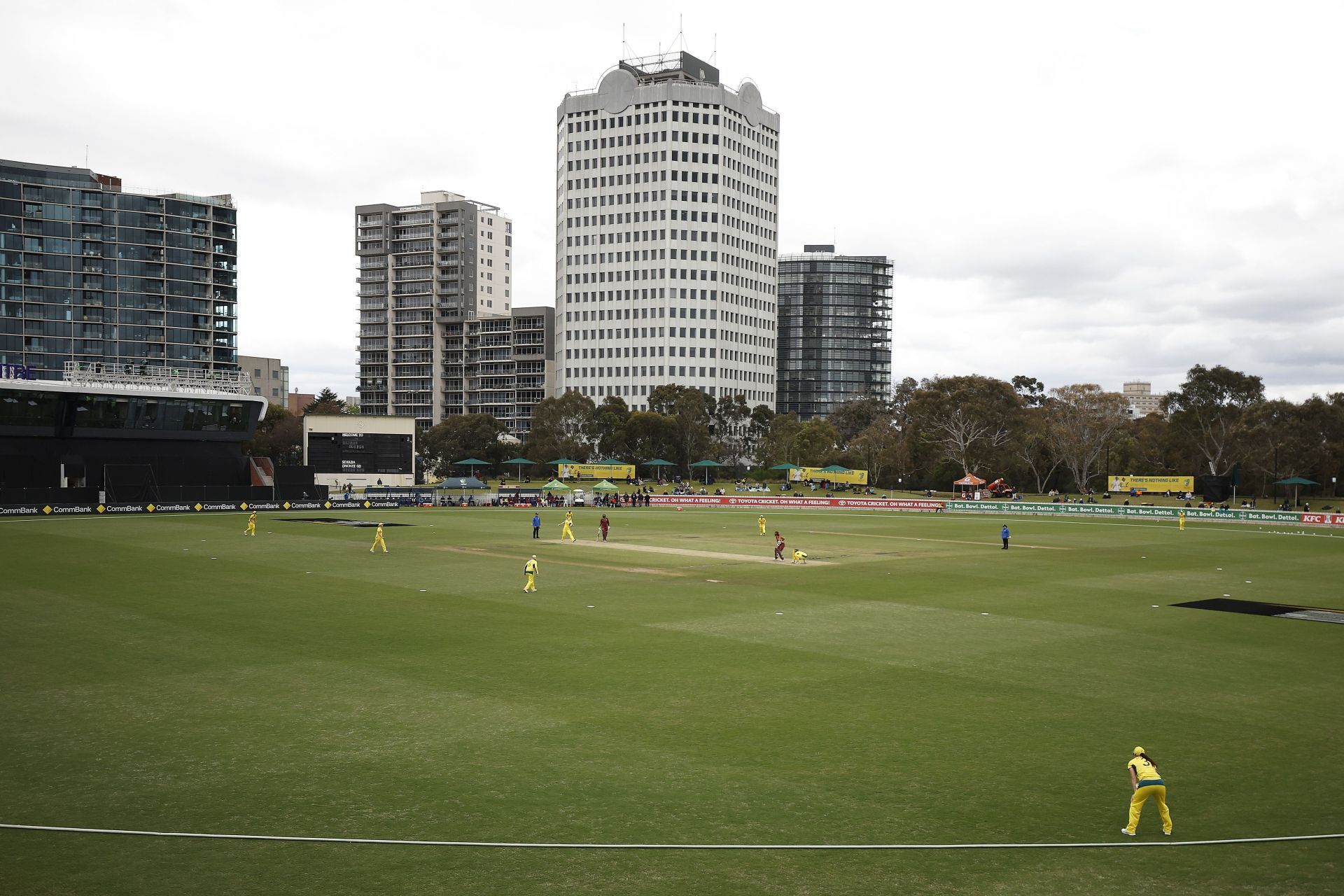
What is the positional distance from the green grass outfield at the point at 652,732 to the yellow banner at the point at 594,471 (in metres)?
81.0

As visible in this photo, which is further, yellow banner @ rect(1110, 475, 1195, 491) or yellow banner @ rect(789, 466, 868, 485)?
yellow banner @ rect(789, 466, 868, 485)

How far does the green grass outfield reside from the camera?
10766 mm

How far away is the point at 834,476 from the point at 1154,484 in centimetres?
3414

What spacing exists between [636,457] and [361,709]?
4708 inches

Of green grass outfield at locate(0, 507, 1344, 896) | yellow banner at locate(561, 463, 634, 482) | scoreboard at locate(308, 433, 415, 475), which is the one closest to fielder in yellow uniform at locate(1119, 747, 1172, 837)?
green grass outfield at locate(0, 507, 1344, 896)

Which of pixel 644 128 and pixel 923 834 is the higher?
pixel 644 128

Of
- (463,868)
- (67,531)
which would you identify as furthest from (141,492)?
(463,868)

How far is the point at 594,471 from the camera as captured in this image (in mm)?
116750

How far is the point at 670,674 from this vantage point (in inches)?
787

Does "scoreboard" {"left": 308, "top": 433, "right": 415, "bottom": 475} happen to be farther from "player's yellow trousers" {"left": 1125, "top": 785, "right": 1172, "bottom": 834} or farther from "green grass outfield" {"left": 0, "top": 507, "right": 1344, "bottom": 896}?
"player's yellow trousers" {"left": 1125, "top": 785, "right": 1172, "bottom": 834}

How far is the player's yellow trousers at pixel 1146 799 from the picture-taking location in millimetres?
11602

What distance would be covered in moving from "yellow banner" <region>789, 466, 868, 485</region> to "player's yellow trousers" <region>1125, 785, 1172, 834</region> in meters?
102

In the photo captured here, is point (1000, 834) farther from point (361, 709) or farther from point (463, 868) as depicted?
point (361, 709)

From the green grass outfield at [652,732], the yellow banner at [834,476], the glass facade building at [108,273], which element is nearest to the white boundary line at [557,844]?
the green grass outfield at [652,732]
